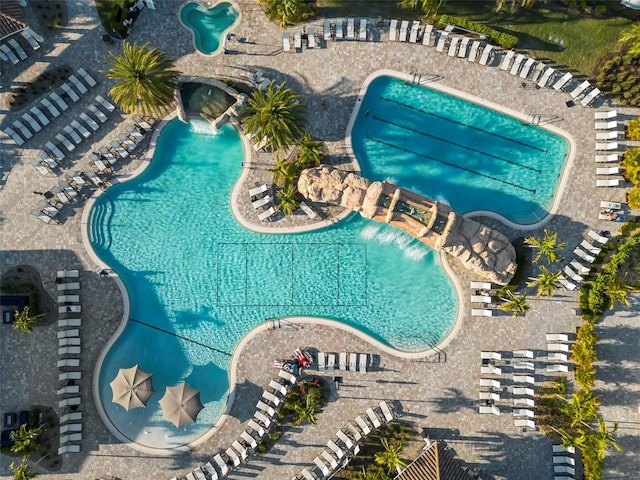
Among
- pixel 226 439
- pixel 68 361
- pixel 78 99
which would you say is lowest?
pixel 226 439

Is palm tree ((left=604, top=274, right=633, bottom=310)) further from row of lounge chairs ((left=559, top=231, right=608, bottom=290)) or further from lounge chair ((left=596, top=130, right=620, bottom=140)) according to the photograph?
lounge chair ((left=596, top=130, right=620, bottom=140))

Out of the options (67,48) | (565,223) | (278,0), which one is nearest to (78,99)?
(67,48)

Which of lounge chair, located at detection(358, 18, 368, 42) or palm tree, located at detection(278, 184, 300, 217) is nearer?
palm tree, located at detection(278, 184, 300, 217)

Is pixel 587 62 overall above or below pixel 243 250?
above

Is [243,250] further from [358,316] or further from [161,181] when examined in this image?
[358,316]

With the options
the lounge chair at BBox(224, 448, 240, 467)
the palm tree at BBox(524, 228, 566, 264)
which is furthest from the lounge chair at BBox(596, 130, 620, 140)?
the lounge chair at BBox(224, 448, 240, 467)

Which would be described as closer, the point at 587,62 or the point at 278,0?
the point at 278,0

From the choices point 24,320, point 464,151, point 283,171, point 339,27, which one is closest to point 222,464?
point 24,320
